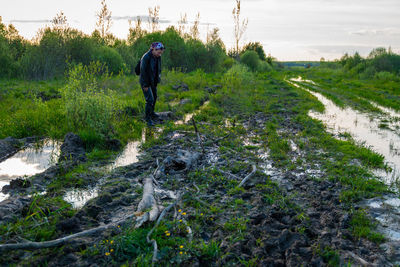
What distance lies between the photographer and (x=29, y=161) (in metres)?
5.41

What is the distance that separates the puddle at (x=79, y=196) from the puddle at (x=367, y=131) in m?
4.47

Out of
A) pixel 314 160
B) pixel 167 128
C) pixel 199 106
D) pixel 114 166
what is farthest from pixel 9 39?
pixel 314 160

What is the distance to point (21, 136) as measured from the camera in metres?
6.70

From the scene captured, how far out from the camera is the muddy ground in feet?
8.89

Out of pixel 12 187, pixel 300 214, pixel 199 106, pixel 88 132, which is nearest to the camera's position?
pixel 300 214

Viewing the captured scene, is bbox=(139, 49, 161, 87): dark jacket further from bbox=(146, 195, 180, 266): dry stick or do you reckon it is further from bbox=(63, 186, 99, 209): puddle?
bbox=(146, 195, 180, 266): dry stick

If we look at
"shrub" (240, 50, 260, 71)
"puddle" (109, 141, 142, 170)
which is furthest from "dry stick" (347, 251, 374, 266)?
"shrub" (240, 50, 260, 71)

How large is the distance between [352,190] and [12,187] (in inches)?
191

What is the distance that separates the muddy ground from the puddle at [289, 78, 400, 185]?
1.25 meters

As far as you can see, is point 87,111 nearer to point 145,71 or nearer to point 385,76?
point 145,71

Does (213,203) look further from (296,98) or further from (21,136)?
(296,98)

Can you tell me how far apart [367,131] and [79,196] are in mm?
7571

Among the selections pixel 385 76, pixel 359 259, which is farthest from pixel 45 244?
pixel 385 76

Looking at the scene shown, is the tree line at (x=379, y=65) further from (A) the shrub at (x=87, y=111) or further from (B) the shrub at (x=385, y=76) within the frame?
(A) the shrub at (x=87, y=111)
